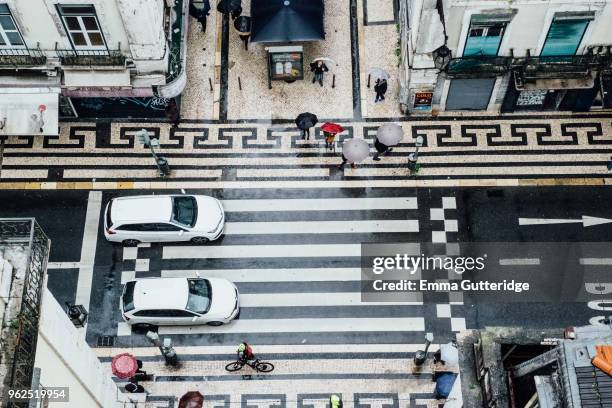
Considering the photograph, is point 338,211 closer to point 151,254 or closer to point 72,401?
point 151,254

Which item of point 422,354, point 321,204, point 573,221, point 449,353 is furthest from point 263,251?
point 573,221

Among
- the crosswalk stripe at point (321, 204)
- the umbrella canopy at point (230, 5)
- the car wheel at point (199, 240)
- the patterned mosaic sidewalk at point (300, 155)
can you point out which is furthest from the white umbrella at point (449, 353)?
the umbrella canopy at point (230, 5)

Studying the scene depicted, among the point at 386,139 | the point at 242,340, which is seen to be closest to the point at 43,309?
the point at 242,340

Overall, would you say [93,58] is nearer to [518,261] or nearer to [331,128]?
[331,128]

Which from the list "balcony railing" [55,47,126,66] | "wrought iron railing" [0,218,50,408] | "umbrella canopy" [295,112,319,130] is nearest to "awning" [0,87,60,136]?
"balcony railing" [55,47,126,66]

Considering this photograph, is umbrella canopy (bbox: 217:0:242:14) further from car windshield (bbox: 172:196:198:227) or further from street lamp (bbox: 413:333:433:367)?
street lamp (bbox: 413:333:433:367)

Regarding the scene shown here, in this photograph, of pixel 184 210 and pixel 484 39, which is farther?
pixel 184 210

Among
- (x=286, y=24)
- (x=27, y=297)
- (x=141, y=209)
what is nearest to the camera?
(x=27, y=297)
